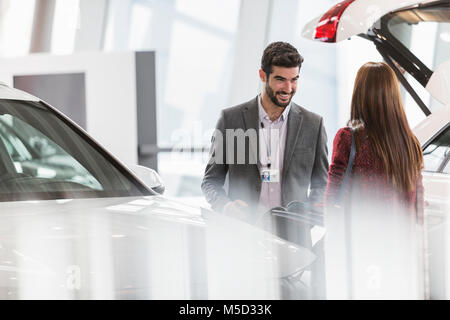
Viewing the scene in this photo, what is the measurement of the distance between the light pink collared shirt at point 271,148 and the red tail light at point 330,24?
0.32 meters

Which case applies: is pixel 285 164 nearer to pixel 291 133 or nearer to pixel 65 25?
pixel 291 133

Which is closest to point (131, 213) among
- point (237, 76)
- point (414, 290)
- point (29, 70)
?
point (414, 290)

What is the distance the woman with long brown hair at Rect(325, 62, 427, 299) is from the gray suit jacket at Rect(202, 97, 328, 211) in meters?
0.51

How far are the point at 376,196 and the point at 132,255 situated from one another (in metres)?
0.65

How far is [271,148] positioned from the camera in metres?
2.12

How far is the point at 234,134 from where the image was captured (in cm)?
211

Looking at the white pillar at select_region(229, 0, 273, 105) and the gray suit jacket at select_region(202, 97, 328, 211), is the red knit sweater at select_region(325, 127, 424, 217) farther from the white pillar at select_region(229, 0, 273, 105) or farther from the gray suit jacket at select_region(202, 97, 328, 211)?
the white pillar at select_region(229, 0, 273, 105)

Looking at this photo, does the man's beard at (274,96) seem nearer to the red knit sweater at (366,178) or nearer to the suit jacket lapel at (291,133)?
the suit jacket lapel at (291,133)

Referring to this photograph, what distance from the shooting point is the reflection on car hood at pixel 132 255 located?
1.08m

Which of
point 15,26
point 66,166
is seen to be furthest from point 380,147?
point 15,26

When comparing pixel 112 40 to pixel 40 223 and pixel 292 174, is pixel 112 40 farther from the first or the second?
pixel 40 223

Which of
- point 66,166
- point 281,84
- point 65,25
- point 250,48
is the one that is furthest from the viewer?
point 65,25

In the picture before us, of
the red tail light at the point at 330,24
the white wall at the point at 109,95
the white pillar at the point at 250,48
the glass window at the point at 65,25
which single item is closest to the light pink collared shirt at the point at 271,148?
the red tail light at the point at 330,24
